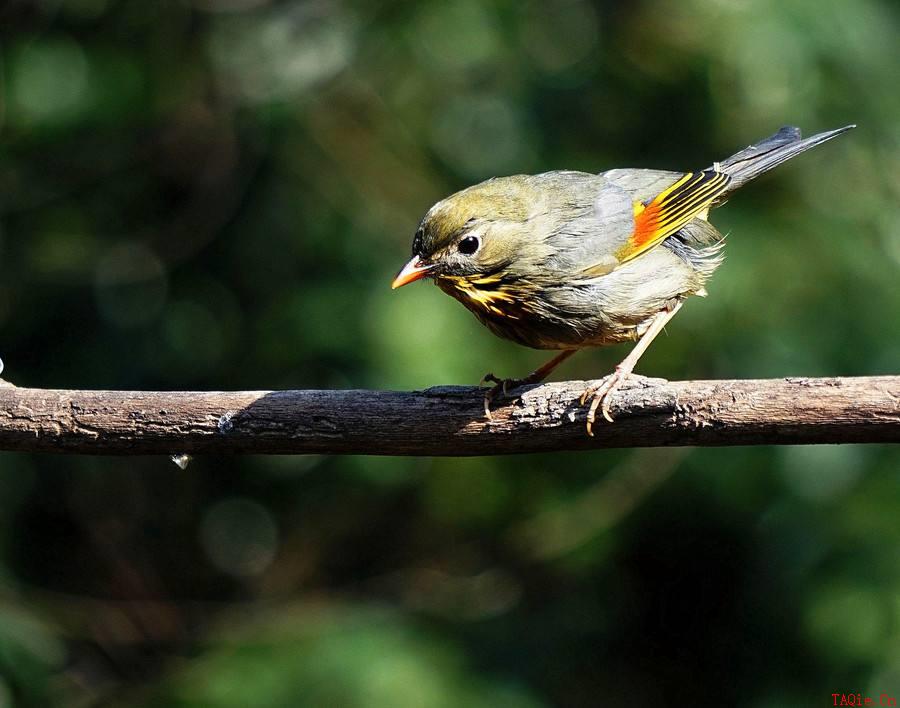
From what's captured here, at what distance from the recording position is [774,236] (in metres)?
5.12

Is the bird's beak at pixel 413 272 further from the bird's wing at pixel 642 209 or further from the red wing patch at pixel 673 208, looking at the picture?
the red wing patch at pixel 673 208

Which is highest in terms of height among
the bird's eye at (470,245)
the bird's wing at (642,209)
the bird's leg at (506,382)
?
the bird's wing at (642,209)

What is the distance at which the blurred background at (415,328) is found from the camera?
4.69 m

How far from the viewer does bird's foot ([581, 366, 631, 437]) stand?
310cm

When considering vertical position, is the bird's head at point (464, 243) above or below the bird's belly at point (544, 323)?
above

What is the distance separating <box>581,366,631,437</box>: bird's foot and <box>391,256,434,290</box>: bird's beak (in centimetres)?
87

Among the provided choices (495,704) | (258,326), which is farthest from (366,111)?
(495,704)

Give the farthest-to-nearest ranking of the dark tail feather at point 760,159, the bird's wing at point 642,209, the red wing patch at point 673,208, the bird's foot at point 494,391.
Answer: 1. the dark tail feather at point 760,159
2. the red wing patch at point 673,208
3. the bird's wing at point 642,209
4. the bird's foot at point 494,391

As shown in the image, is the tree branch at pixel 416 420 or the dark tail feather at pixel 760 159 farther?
the dark tail feather at pixel 760 159

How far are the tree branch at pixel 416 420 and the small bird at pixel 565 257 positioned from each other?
419 mm

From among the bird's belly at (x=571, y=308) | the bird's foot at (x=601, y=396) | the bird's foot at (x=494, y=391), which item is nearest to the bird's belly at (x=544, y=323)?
the bird's belly at (x=571, y=308)

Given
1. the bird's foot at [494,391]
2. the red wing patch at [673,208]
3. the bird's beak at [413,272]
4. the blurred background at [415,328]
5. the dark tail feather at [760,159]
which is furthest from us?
the blurred background at [415,328]

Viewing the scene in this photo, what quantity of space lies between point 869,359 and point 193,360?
3.51m

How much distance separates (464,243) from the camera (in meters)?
3.88
